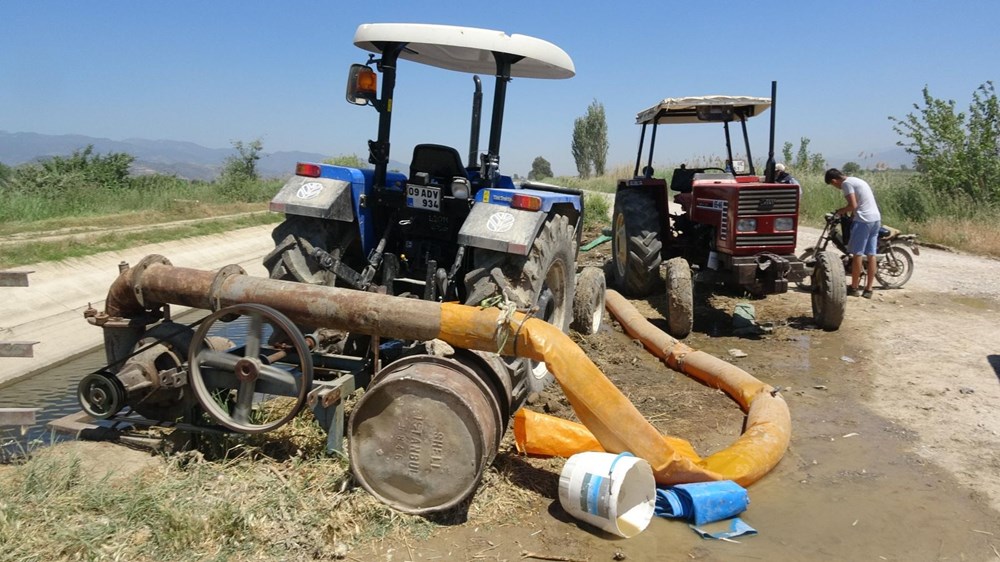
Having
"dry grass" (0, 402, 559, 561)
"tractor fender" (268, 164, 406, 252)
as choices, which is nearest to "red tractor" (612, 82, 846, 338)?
"tractor fender" (268, 164, 406, 252)

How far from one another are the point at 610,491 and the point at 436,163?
267 cm

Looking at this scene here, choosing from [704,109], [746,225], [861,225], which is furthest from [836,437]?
[704,109]

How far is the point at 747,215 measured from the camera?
7.86m

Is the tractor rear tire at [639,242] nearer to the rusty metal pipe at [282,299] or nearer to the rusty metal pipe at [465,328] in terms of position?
the rusty metal pipe at [465,328]

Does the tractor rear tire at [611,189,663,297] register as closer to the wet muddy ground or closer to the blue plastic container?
the wet muddy ground

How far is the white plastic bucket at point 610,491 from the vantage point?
11.6ft

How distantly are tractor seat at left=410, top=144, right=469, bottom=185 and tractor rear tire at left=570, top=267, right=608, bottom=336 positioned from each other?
2054 mm

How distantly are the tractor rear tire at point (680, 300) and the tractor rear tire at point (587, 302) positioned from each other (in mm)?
710

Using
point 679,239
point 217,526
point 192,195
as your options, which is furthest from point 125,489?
point 192,195

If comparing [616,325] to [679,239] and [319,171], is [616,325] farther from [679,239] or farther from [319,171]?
[319,171]

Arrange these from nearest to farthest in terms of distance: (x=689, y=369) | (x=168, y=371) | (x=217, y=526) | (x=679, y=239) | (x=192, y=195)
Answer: (x=217, y=526) → (x=168, y=371) → (x=689, y=369) → (x=679, y=239) → (x=192, y=195)

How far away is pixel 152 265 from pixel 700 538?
10.8 ft

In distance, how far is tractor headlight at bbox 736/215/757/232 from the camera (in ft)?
25.8

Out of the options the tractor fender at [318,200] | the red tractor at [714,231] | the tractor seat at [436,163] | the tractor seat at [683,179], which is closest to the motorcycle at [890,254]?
the red tractor at [714,231]
